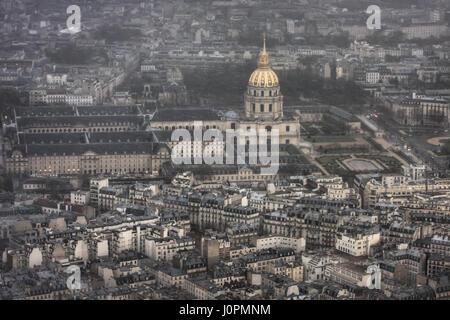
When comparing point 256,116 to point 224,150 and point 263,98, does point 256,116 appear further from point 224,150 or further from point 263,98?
point 224,150

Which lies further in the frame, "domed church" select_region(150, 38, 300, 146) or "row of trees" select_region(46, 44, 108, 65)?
"row of trees" select_region(46, 44, 108, 65)

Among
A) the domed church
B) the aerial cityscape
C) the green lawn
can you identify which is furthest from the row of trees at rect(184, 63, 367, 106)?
the green lawn

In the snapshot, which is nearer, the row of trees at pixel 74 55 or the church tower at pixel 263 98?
the church tower at pixel 263 98

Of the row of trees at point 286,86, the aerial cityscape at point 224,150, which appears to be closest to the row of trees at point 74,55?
the aerial cityscape at point 224,150

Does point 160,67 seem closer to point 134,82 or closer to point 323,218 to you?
point 134,82

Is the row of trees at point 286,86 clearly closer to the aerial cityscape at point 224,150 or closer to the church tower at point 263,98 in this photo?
the aerial cityscape at point 224,150

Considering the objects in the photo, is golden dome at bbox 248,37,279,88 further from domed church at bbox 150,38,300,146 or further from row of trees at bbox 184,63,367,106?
row of trees at bbox 184,63,367,106

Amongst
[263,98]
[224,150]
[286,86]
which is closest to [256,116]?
[263,98]
